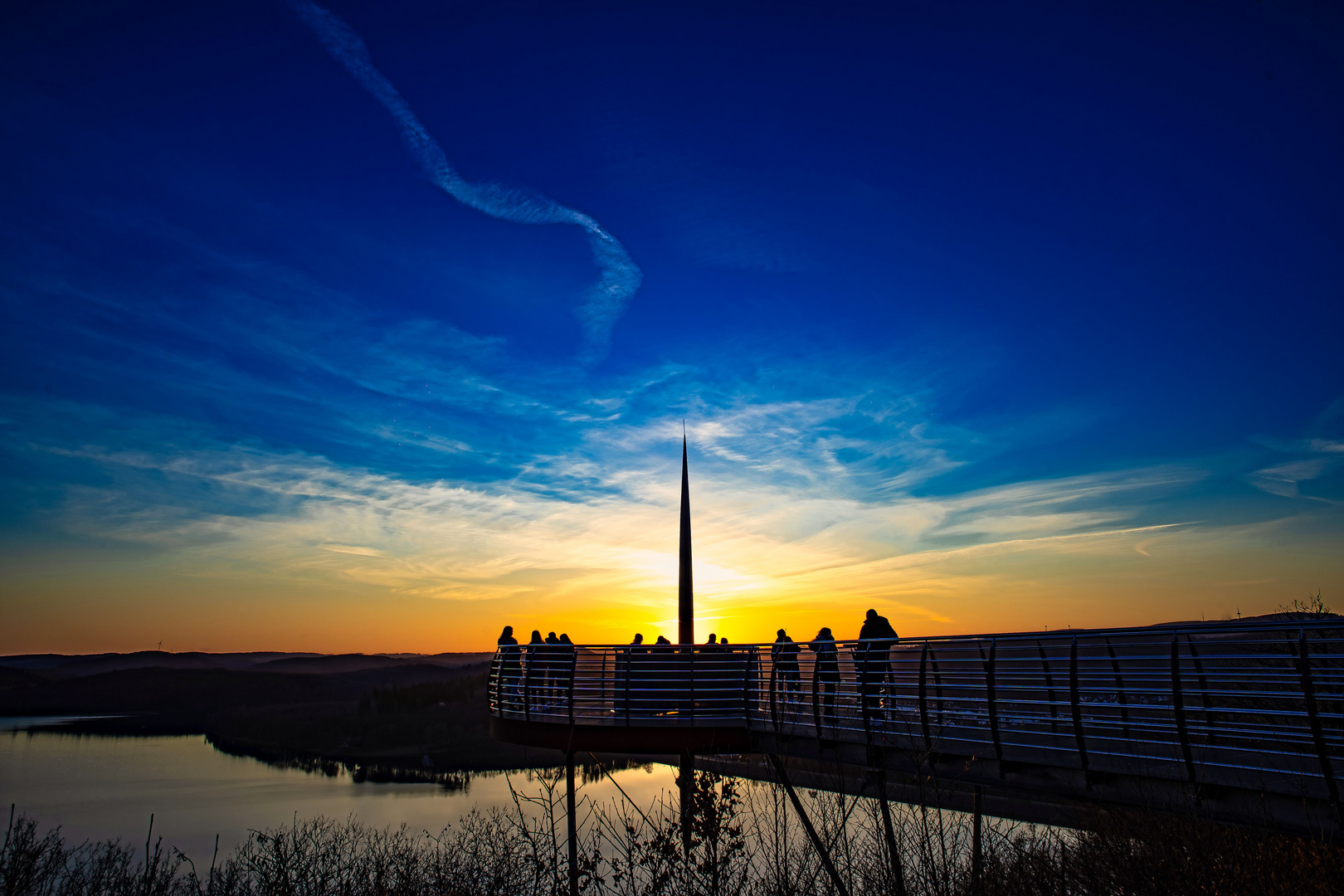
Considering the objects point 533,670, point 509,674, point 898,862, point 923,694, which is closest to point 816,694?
point 923,694

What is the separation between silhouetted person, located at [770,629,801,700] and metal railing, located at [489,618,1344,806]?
4cm

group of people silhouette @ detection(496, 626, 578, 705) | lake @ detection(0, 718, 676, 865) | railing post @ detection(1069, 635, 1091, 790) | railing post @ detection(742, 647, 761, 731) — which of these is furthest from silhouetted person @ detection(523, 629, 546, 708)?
lake @ detection(0, 718, 676, 865)

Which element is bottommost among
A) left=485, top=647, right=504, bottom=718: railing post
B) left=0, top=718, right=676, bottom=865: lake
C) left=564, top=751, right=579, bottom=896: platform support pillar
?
left=0, top=718, right=676, bottom=865: lake

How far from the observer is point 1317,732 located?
6105mm

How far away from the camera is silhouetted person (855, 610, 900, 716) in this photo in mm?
10406

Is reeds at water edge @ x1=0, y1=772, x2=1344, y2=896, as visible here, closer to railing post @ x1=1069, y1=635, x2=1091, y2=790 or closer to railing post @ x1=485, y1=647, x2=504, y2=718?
railing post @ x1=1069, y1=635, x2=1091, y2=790

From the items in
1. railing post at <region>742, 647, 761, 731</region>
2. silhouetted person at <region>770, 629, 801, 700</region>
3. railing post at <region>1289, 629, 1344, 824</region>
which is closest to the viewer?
railing post at <region>1289, 629, 1344, 824</region>

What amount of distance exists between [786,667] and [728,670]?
4.77 feet

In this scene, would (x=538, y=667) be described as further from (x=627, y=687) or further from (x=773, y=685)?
(x=773, y=685)

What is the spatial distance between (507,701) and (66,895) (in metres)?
21.5

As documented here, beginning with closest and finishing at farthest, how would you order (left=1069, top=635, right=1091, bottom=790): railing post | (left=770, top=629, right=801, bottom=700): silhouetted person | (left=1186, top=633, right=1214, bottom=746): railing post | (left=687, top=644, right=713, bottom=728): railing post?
(left=1186, top=633, right=1214, bottom=746): railing post → (left=1069, top=635, right=1091, bottom=790): railing post → (left=770, top=629, right=801, bottom=700): silhouetted person → (left=687, top=644, right=713, bottom=728): railing post

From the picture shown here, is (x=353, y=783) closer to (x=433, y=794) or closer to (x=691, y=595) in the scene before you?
(x=433, y=794)

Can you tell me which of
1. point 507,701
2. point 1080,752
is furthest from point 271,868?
point 1080,752

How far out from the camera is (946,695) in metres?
10.6
